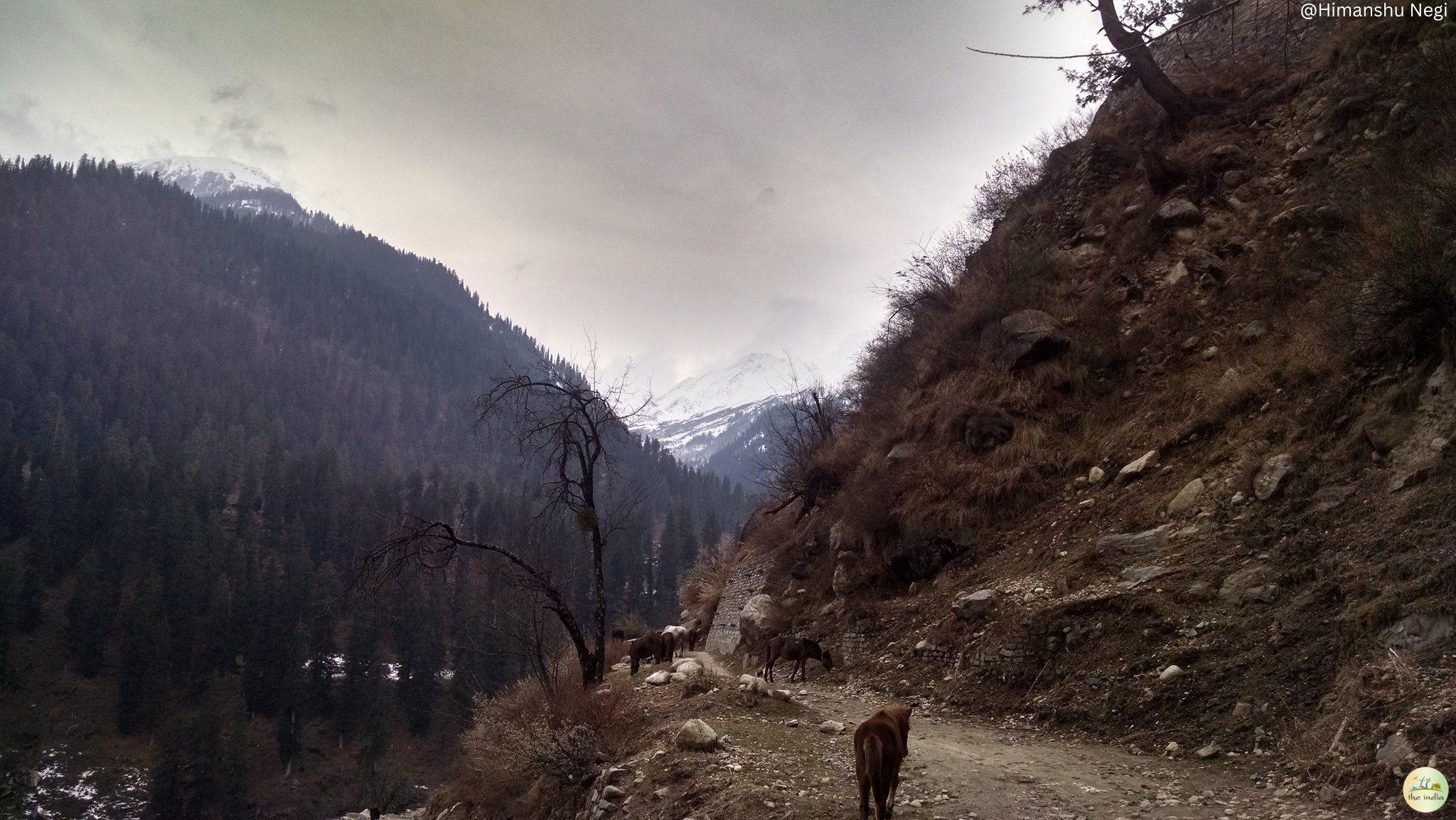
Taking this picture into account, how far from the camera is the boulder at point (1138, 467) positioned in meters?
10.1

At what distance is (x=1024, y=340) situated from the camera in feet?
45.2

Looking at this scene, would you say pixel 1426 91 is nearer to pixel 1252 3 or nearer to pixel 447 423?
pixel 1252 3

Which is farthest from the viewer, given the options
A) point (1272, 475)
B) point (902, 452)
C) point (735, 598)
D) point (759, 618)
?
point (735, 598)

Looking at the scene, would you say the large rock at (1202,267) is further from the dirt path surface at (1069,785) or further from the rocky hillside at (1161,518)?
the dirt path surface at (1069,785)

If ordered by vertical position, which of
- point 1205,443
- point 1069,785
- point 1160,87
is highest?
point 1160,87

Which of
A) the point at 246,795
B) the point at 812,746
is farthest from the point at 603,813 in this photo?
the point at 246,795

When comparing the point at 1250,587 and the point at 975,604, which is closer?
the point at 1250,587

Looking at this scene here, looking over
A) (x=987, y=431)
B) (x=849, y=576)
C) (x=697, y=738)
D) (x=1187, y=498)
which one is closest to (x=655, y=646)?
(x=849, y=576)

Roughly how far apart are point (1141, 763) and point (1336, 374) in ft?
17.3

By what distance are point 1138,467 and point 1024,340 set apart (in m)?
4.23

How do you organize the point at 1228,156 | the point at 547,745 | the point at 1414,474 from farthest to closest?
the point at 1228,156
the point at 547,745
the point at 1414,474

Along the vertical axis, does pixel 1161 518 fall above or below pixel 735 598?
above

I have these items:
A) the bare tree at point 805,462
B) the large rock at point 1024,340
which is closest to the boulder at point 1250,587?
the large rock at point 1024,340

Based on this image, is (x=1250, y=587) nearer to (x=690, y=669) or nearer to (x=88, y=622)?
(x=690, y=669)
